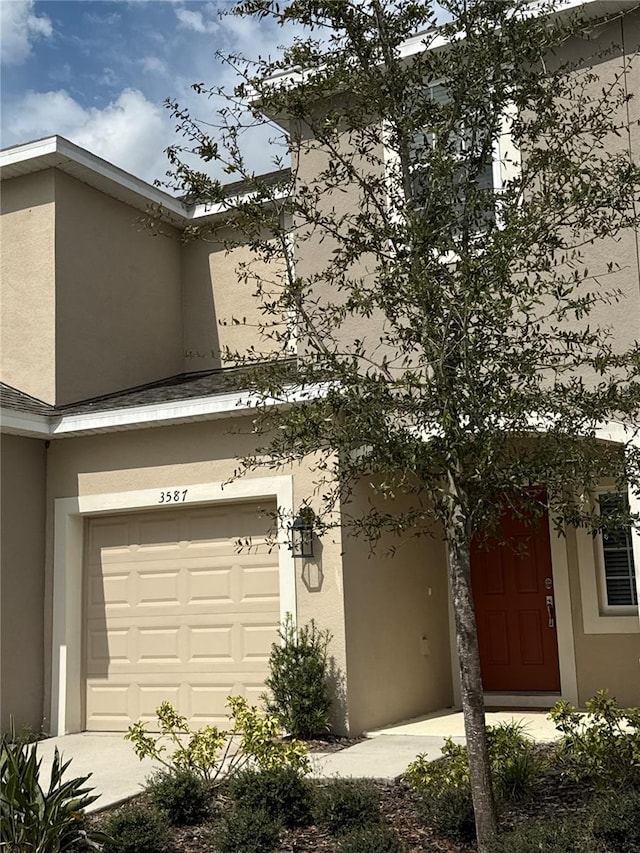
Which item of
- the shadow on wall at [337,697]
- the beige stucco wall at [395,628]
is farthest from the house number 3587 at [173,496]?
the shadow on wall at [337,697]

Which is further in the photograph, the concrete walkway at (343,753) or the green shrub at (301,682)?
the green shrub at (301,682)

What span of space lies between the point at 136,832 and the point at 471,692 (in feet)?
7.41

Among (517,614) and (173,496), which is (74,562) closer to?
(173,496)

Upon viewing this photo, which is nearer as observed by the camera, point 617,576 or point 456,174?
point 456,174

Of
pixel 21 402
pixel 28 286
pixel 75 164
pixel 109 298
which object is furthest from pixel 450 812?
pixel 75 164

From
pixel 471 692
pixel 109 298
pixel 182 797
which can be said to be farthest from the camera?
pixel 109 298

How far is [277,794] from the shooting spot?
6414 millimetres

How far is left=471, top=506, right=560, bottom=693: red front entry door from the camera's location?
11.2m

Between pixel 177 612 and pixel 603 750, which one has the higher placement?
pixel 177 612

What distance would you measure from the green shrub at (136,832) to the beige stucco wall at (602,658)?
591 centimetres

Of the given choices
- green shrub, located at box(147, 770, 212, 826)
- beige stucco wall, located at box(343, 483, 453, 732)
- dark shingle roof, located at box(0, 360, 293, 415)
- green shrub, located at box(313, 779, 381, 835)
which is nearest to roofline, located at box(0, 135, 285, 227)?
dark shingle roof, located at box(0, 360, 293, 415)

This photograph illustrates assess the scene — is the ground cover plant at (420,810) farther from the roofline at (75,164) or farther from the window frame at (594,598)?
the roofline at (75,164)

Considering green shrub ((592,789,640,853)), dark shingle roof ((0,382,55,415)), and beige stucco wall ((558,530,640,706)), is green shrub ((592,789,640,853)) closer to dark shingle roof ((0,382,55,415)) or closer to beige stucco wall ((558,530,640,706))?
beige stucco wall ((558,530,640,706))

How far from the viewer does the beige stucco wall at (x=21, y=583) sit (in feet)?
35.7
